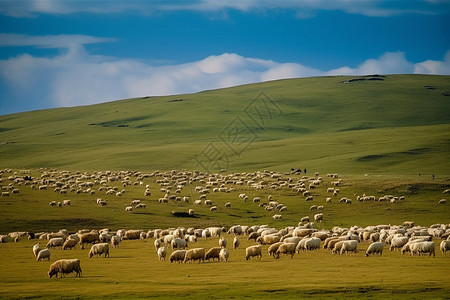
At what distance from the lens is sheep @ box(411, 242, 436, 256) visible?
29828 mm

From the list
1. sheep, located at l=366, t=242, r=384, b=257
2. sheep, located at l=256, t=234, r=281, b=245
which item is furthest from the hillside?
sheep, located at l=366, t=242, r=384, b=257

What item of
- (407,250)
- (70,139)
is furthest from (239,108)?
(407,250)

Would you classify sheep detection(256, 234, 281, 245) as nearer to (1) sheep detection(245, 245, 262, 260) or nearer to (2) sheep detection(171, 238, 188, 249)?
(2) sheep detection(171, 238, 188, 249)

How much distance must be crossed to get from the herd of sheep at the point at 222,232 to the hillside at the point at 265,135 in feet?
68.4

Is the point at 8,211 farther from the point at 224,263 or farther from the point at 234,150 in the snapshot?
the point at 234,150

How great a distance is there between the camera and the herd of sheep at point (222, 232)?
101ft

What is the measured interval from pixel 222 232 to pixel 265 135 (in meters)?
103

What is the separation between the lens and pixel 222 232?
150ft

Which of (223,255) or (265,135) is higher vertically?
(265,135)

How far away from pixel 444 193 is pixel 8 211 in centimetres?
4404

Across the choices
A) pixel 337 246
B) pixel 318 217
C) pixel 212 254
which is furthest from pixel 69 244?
pixel 318 217

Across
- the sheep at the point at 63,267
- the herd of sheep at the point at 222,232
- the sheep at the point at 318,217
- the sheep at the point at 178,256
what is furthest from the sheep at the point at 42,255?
the sheep at the point at 318,217

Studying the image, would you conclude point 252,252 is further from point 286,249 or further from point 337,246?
point 337,246

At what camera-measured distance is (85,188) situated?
2618 inches
